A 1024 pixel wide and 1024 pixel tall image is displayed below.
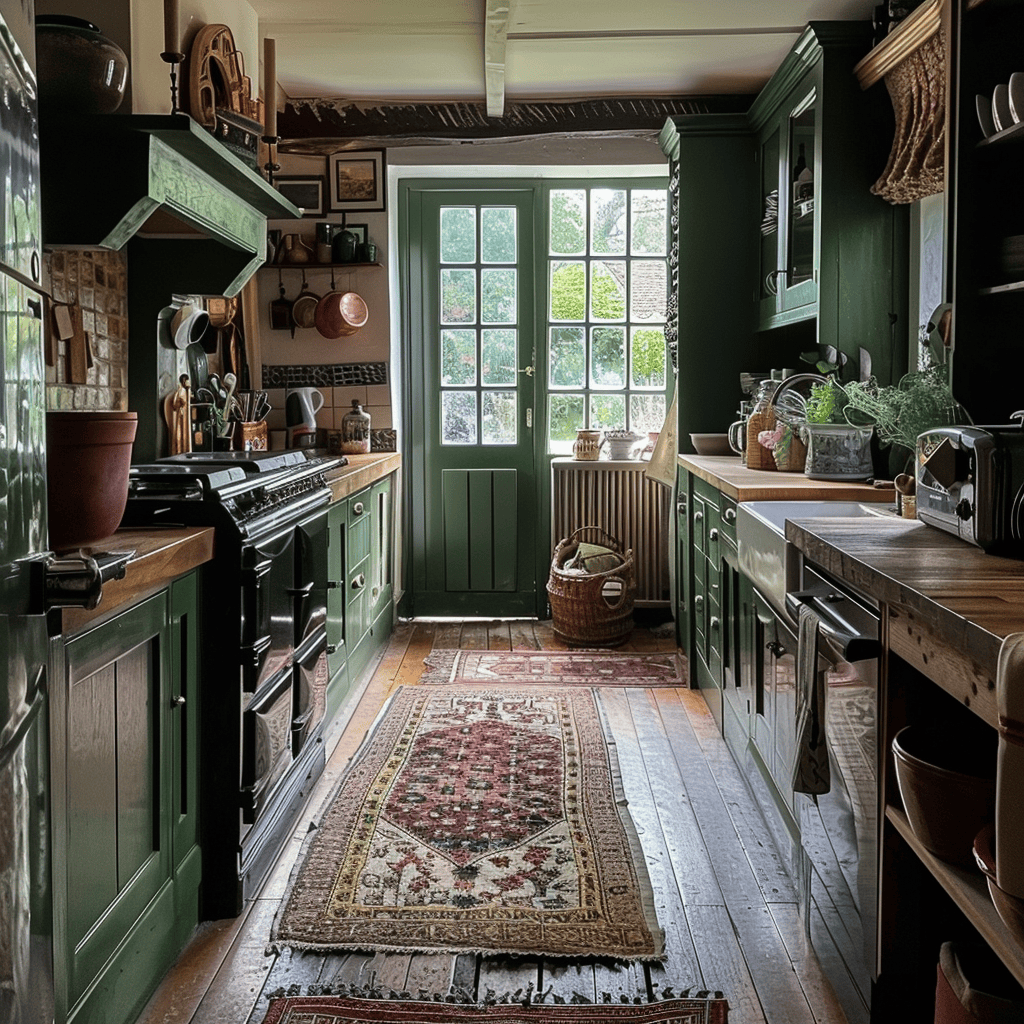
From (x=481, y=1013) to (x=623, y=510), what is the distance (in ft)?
12.4

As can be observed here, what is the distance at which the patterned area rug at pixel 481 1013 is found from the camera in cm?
203

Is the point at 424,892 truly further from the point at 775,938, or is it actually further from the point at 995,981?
the point at 995,981

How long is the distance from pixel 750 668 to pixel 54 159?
2214 millimetres

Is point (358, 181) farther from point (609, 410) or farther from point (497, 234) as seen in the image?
point (609, 410)

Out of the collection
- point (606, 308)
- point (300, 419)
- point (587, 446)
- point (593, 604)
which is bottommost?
point (593, 604)

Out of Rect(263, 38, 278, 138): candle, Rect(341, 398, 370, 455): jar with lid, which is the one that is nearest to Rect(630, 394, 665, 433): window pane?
Rect(341, 398, 370, 455): jar with lid

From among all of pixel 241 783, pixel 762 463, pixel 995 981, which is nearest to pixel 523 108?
pixel 762 463

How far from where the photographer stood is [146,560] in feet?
6.34

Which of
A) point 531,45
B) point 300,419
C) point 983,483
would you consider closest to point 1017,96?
point 983,483

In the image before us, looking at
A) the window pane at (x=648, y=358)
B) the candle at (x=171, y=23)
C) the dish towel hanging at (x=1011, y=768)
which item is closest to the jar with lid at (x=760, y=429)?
the window pane at (x=648, y=358)

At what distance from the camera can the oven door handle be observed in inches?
68.4

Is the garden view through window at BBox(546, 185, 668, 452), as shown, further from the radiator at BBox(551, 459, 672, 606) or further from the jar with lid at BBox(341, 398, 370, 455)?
the jar with lid at BBox(341, 398, 370, 455)

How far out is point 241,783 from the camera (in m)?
2.47

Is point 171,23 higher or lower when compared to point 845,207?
higher
